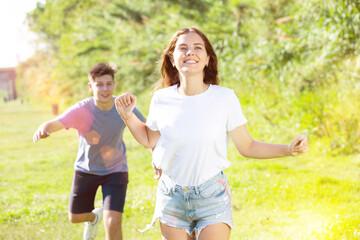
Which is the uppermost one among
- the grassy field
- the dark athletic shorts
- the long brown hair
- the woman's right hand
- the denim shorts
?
the long brown hair

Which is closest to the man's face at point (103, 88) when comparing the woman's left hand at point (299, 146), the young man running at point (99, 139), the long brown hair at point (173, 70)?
the young man running at point (99, 139)

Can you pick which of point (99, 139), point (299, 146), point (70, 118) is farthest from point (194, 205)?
point (70, 118)

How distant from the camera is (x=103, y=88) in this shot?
4.62 metres

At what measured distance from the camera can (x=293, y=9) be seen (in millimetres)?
12312

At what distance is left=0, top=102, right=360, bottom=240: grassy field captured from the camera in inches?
208

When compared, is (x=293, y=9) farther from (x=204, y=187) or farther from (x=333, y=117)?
(x=204, y=187)

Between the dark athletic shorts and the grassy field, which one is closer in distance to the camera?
the dark athletic shorts

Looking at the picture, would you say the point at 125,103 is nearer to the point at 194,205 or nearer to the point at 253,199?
the point at 194,205

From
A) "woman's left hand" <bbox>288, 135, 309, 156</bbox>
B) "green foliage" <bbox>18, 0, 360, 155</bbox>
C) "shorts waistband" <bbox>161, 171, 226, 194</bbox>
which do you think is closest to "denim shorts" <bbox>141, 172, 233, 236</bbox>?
"shorts waistband" <bbox>161, 171, 226, 194</bbox>

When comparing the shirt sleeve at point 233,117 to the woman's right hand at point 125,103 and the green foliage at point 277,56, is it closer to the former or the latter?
the woman's right hand at point 125,103

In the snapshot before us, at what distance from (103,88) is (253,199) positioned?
113 inches

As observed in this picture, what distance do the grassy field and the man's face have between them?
170 centimetres

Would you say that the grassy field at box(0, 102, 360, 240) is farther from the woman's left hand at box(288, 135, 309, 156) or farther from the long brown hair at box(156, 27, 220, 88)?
the long brown hair at box(156, 27, 220, 88)

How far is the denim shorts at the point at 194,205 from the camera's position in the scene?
2.78 m
